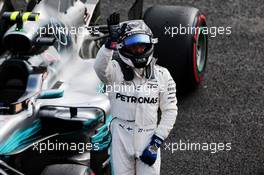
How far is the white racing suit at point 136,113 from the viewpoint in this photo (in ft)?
16.7

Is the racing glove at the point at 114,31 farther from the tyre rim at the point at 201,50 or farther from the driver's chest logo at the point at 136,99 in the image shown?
the tyre rim at the point at 201,50

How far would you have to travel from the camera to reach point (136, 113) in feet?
16.8

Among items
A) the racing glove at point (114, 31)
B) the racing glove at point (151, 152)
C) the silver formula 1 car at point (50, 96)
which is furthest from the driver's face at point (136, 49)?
the silver formula 1 car at point (50, 96)

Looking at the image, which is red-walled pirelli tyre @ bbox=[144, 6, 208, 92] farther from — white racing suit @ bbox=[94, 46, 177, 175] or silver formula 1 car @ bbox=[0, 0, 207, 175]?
white racing suit @ bbox=[94, 46, 177, 175]

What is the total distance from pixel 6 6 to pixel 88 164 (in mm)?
2084

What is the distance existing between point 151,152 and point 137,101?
0.39 metres

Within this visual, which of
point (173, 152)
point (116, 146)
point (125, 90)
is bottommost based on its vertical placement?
point (173, 152)

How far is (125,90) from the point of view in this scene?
5.10 metres

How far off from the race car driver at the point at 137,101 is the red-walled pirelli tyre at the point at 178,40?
7.56 feet

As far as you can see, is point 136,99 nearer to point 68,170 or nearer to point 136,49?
point 136,49

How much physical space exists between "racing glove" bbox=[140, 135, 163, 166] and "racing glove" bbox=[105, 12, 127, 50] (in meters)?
0.75

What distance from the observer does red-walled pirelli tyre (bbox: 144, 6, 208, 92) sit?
7.47 meters

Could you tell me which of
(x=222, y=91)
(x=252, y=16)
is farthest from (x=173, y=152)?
(x=252, y=16)

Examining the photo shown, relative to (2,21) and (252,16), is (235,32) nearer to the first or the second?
(252,16)
